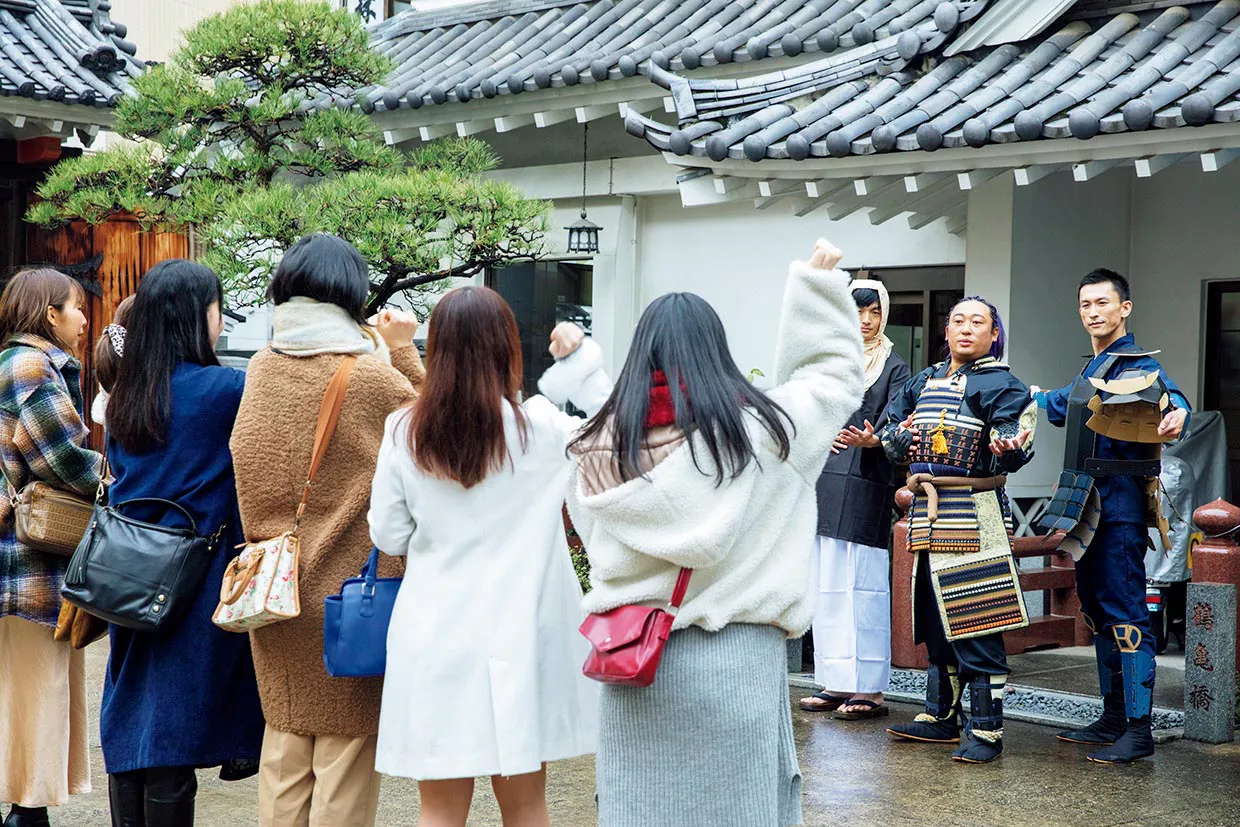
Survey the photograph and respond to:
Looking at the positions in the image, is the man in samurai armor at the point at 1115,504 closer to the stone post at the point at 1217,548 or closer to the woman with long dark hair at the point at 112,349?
the stone post at the point at 1217,548

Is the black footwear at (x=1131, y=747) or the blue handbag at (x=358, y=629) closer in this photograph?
the blue handbag at (x=358, y=629)

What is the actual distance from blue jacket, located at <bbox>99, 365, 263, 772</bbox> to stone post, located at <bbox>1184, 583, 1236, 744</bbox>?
185 inches

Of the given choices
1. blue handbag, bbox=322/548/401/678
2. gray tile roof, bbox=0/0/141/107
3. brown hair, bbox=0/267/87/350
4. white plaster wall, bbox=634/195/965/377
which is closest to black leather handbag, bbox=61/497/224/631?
blue handbag, bbox=322/548/401/678

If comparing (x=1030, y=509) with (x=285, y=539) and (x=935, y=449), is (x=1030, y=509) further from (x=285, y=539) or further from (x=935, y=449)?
(x=285, y=539)

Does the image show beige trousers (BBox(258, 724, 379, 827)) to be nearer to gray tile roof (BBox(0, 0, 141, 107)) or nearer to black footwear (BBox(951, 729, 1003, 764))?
black footwear (BBox(951, 729, 1003, 764))

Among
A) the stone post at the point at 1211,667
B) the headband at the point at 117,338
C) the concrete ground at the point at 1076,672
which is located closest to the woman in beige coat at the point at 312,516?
the headband at the point at 117,338

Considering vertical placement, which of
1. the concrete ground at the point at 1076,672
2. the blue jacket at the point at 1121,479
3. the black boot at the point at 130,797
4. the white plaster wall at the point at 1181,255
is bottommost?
the concrete ground at the point at 1076,672

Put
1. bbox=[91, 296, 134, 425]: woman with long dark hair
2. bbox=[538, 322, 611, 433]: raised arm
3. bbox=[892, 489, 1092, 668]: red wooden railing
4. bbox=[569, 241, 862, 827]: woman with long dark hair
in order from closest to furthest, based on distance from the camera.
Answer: bbox=[569, 241, 862, 827]: woman with long dark hair
bbox=[538, 322, 611, 433]: raised arm
bbox=[91, 296, 134, 425]: woman with long dark hair
bbox=[892, 489, 1092, 668]: red wooden railing

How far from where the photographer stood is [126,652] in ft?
13.9

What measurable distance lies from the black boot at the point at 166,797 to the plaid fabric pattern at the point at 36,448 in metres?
1.14

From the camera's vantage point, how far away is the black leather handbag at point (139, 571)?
13.3ft

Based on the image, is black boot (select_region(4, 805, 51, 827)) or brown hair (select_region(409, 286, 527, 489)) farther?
black boot (select_region(4, 805, 51, 827))

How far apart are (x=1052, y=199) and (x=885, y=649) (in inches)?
129

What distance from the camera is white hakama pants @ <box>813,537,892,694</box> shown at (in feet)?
23.5
